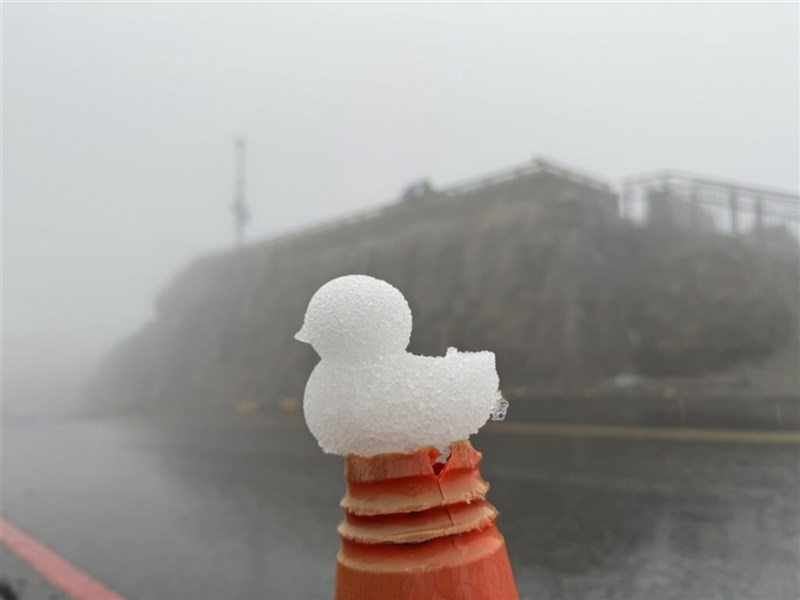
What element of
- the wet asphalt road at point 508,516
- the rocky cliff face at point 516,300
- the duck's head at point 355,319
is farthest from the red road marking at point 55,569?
the rocky cliff face at point 516,300

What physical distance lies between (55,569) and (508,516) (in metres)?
3.08

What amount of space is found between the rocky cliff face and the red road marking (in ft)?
24.5

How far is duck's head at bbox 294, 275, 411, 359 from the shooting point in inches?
35.0

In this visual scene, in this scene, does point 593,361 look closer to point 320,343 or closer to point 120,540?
point 120,540

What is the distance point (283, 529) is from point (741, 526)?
3.32 metres

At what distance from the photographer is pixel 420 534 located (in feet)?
2.84

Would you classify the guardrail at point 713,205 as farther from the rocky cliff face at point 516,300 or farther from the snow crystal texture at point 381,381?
the snow crystal texture at point 381,381

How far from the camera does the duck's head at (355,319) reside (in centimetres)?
89

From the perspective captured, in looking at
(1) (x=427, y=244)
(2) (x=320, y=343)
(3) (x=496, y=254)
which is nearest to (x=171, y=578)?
(2) (x=320, y=343)

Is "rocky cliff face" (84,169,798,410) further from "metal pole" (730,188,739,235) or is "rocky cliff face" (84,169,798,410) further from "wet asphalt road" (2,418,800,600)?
"wet asphalt road" (2,418,800,600)

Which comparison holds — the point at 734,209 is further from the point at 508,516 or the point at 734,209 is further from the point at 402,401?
the point at 402,401

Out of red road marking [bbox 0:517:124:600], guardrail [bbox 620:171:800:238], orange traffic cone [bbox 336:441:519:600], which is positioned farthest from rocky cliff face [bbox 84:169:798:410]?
orange traffic cone [bbox 336:441:519:600]

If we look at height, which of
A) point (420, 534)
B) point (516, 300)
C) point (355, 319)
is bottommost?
point (420, 534)

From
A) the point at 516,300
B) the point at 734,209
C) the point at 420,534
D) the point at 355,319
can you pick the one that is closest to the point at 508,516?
the point at 420,534
